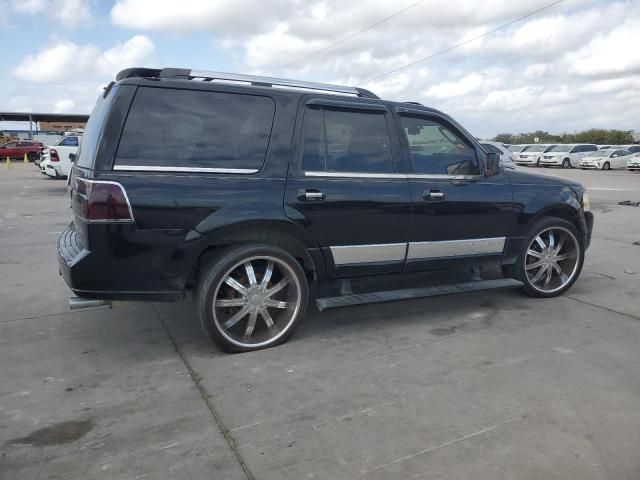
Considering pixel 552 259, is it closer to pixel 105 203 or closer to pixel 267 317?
pixel 267 317

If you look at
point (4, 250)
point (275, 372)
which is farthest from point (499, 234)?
point (4, 250)

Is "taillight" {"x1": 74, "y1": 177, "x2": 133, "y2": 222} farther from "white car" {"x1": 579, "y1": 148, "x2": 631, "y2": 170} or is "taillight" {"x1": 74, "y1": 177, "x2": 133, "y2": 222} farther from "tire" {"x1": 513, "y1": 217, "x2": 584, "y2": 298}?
"white car" {"x1": 579, "y1": 148, "x2": 631, "y2": 170}

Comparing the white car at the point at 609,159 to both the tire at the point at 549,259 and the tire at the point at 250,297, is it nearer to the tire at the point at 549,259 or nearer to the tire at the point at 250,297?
the tire at the point at 549,259

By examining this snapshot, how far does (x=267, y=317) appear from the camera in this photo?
158 inches

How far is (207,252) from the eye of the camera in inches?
150

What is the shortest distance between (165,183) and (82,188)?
0.57 m

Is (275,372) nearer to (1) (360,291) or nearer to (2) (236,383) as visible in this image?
(2) (236,383)

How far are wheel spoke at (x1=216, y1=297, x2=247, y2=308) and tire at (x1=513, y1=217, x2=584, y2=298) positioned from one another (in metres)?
2.73

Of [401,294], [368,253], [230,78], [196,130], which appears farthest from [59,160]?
[401,294]

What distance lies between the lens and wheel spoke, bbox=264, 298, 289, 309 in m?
3.97

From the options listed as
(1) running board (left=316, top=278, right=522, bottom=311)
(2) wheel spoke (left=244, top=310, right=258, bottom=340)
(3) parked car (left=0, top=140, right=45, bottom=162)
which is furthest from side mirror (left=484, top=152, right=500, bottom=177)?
(3) parked car (left=0, top=140, right=45, bottom=162)

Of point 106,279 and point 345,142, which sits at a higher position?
point 345,142

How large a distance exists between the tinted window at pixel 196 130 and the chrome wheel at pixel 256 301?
774 mm

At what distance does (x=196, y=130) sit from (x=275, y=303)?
54.4 inches
